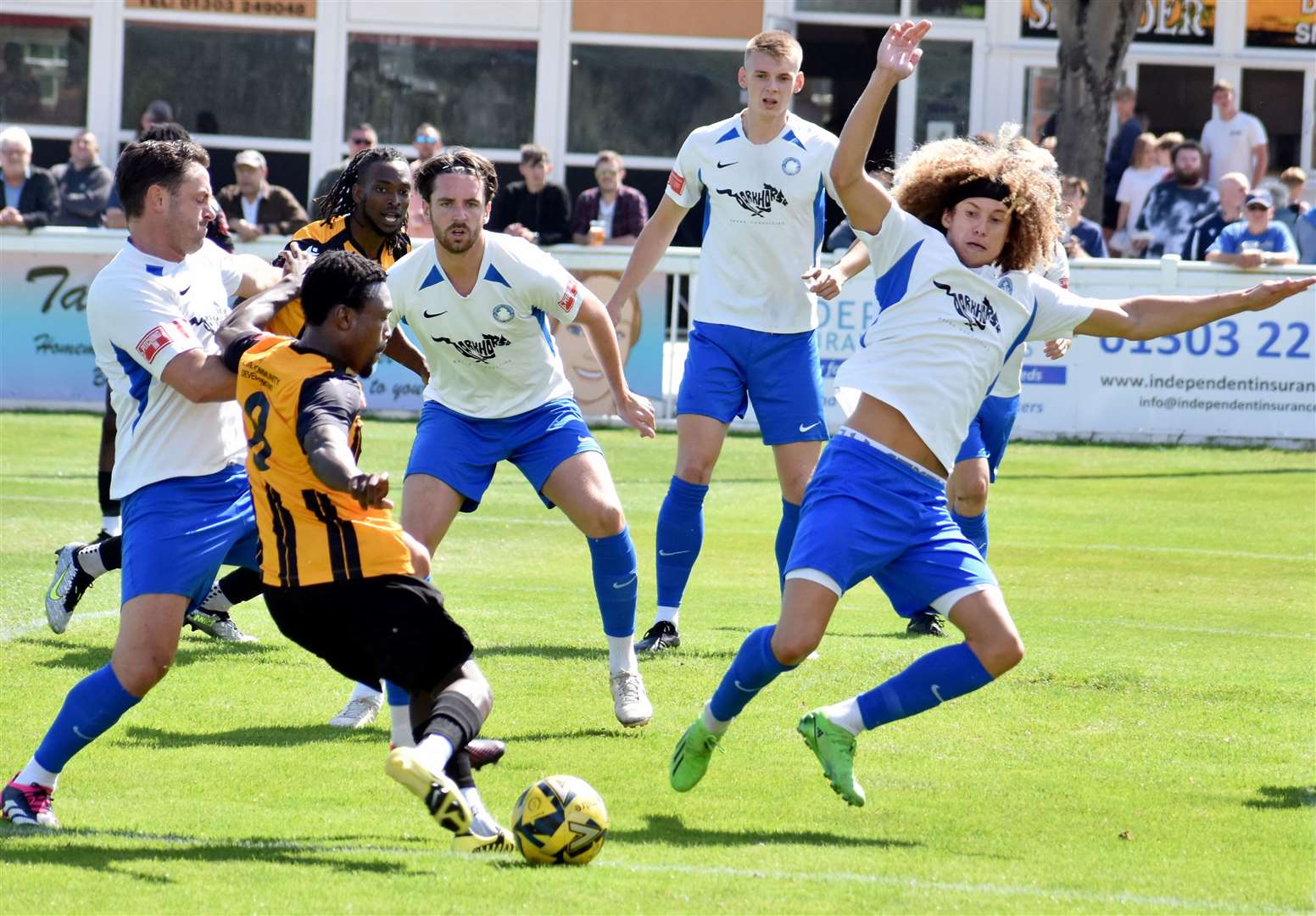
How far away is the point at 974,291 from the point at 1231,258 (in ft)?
36.9

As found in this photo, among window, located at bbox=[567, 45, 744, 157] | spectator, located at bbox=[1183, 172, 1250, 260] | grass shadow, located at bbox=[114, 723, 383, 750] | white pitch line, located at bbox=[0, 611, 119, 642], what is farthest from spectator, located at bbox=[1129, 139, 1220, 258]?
grass shadow, located at bbox=[114, 723, 383, 750]

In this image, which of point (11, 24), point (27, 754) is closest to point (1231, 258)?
point (27, 754)

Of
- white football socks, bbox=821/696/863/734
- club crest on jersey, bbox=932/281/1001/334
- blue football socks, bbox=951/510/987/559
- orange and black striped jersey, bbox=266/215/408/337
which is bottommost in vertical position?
white football socks, bbox=821/696/863/734

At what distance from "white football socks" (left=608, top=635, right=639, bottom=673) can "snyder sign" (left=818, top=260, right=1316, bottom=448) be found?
914cm

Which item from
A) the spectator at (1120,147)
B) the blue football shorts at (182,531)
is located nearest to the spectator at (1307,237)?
the spectator at (1120,147)

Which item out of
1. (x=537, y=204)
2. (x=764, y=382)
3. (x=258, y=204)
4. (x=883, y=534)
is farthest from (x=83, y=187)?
(x=883, y=534)

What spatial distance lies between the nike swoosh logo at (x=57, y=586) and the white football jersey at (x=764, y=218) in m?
3.06

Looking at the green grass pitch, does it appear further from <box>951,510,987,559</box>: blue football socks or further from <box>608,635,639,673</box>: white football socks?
<box>951,510,987,559</box>: blue football socks

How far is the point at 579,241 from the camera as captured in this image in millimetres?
17391

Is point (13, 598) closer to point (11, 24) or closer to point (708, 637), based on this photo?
point (708, 637)

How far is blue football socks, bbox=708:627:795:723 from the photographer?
5656 mm

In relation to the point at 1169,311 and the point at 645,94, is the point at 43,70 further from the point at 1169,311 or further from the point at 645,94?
the point at 1169,311

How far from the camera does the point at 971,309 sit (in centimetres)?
579

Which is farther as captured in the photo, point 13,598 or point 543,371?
point 13,598
